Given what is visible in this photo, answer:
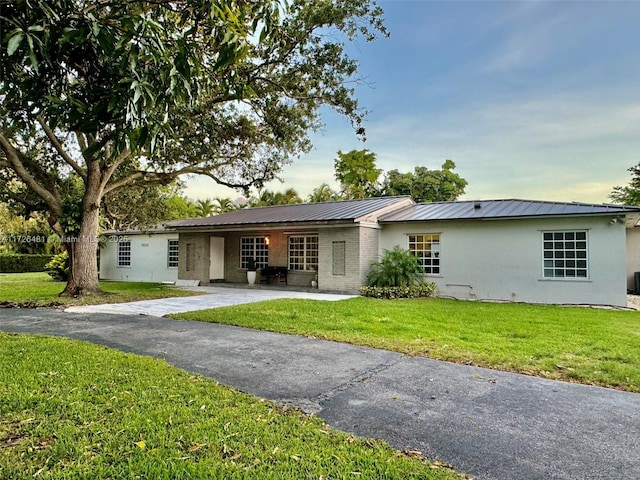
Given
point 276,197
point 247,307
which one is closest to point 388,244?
point 247,307

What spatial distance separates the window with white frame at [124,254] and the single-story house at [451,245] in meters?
4.60

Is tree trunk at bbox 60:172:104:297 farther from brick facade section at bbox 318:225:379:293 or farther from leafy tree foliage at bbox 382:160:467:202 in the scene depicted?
leafy tree foliage at bbox 382:160:467:202

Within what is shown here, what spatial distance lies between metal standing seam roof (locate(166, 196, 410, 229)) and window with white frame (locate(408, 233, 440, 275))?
2.03m

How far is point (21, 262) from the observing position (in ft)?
93.1

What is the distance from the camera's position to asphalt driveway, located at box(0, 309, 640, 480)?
311 centimetres

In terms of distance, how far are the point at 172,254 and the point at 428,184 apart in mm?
24366

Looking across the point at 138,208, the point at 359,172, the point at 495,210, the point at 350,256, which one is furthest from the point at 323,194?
the point at 495,210

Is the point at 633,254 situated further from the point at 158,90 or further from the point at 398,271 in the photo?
the point at 158,90

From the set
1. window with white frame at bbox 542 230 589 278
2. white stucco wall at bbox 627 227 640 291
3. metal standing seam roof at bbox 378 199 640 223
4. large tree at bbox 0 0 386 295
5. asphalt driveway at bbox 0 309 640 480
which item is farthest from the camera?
white stucco wall at bbox 627 227 640 291

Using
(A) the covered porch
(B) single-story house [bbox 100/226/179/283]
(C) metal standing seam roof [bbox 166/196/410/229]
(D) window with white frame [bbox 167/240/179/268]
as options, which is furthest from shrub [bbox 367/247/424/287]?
(D) window with white frame [bbox 167/240/179/268]

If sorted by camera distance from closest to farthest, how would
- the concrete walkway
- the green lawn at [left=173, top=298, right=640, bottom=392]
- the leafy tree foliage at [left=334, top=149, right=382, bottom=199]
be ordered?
the green lawn at [left=173, top=298, right=640, bottom=392] < the concrete walkway < the leafy tree foliage at [left=334, top=149, right=382, bottom=199]

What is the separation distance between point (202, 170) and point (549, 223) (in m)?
12.6

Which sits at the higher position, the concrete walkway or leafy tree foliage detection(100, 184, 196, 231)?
leafy tree foliage detection(100, 184, 196, 231)

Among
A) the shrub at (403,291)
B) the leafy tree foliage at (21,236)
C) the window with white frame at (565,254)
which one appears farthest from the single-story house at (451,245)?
the leafy tree foliage at (21,236)
